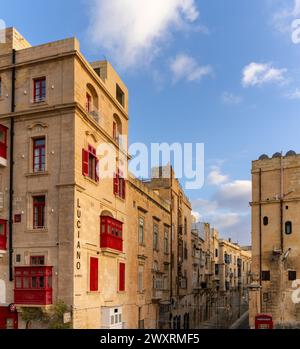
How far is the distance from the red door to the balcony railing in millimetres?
732

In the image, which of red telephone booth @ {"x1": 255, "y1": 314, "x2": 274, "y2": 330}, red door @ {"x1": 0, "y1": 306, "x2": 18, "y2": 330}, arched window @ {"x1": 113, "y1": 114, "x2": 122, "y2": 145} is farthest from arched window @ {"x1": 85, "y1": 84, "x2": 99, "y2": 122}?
red telephone booth @ {"x1": 255, "y1": 314, "x2": 274, "y2": 330}

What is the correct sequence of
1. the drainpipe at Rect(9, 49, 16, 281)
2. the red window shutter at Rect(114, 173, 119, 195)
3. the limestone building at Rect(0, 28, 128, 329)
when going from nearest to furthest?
the limestone building at Rect(0, 28, 128, 329)
the drainpipe at Rect(9, 49, 16, 281)
the red window shutter at Rect(114, 173, 119, 195)

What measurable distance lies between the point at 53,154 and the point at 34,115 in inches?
97.5

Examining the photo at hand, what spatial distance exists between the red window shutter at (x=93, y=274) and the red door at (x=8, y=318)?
164 inches

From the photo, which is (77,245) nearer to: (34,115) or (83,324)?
(83,324)

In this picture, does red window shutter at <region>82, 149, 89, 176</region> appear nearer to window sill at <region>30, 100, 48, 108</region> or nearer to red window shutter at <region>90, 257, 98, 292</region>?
window sill at <region>30, 100, 48, 108</region>

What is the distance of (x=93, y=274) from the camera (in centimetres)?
2542

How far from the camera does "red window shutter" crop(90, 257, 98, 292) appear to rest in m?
25.2

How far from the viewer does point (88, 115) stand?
25.6 metres

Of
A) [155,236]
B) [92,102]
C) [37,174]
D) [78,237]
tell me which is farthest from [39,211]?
[155,236]

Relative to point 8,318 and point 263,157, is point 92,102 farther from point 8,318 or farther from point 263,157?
point 263,157

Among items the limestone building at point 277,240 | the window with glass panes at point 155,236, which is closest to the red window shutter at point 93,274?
the window with glass panes at point 155,236

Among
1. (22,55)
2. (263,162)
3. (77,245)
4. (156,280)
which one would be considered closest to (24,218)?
(77,245)

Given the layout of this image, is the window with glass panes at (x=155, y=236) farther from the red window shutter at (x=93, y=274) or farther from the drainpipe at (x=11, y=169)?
the drainpipe at (x=11, y=169)
